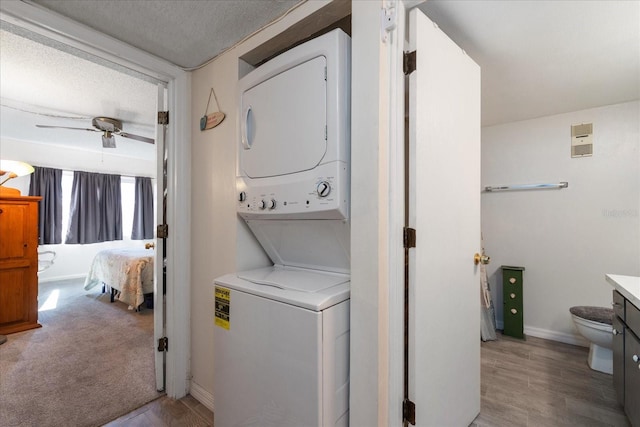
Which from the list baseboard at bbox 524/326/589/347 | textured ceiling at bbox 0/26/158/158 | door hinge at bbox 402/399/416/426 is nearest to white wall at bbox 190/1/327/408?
textured ceiling at bbox 0/26/158/158

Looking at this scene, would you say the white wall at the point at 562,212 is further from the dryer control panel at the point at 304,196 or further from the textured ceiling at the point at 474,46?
the dryer control panel at the point at 304,196

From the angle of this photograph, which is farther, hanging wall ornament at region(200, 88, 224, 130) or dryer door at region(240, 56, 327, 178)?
hanging wall ornament at region(200, 88, 224, 130)

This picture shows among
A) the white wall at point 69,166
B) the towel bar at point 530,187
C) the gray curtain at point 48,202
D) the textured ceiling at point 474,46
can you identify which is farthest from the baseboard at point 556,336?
the gray curtain at point 48,202

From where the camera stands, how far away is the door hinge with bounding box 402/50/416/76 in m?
1.13

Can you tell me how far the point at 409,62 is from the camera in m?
1.14

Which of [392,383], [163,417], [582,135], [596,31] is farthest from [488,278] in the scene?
[163,417]

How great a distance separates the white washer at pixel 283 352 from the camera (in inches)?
40.7

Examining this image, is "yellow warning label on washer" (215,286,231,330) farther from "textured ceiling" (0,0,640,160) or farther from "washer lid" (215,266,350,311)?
"textured ceiling" (0,0,640,160)

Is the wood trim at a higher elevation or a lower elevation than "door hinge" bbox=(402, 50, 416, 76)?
higher

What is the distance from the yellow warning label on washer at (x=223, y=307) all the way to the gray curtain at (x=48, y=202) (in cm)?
519

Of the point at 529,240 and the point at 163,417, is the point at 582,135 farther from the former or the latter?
the point at 163,417

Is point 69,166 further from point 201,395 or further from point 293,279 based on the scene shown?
point 293,279

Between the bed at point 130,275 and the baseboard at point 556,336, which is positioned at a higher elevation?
the bed at point 130,275

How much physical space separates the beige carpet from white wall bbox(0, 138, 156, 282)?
6.19 feet
